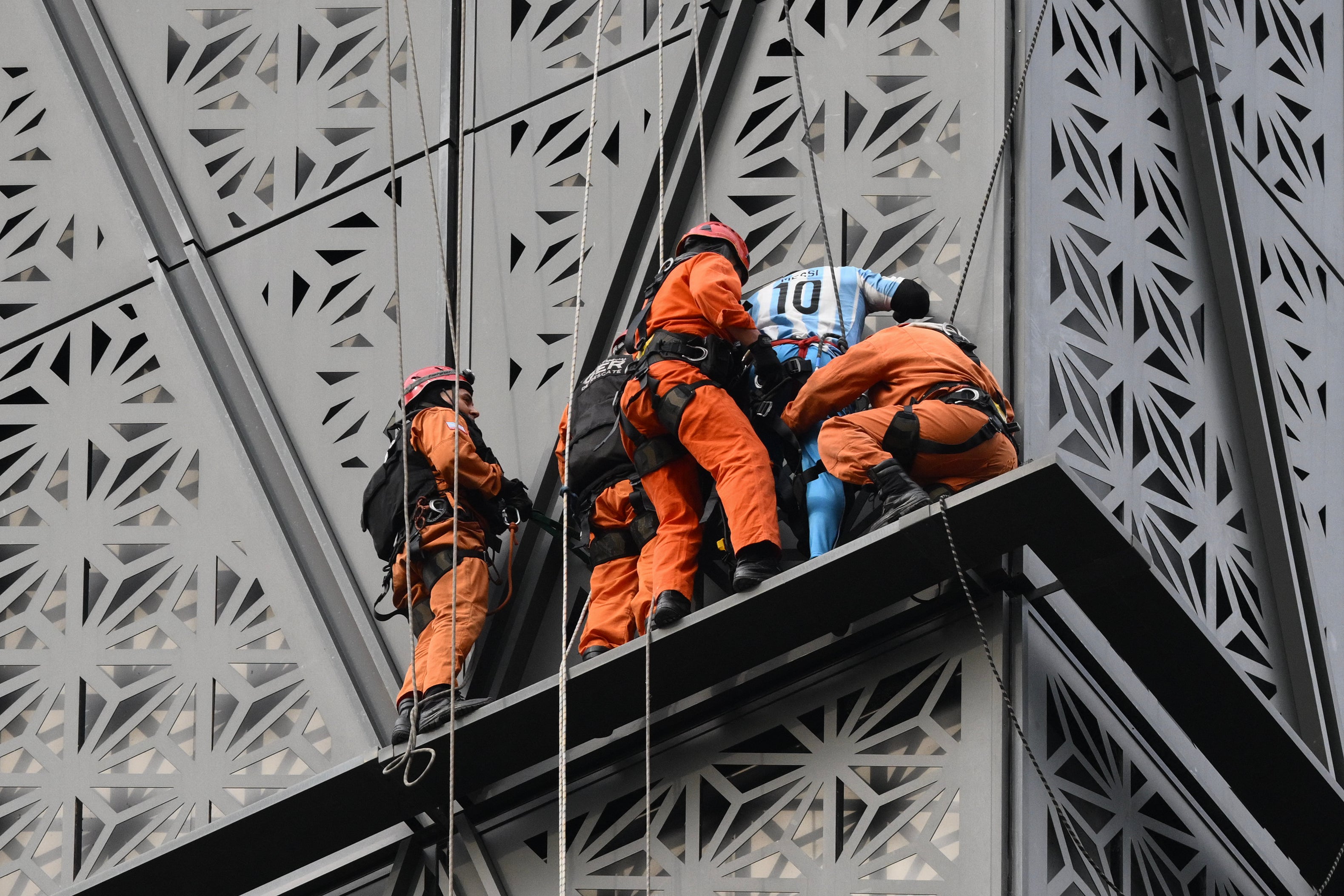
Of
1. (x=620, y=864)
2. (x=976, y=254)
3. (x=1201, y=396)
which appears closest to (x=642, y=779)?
(x=620, y=864)

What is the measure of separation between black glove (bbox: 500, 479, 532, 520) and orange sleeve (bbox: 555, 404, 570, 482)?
0.23 metres

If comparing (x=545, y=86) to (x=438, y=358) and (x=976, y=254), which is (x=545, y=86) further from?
(x=976, y=254)

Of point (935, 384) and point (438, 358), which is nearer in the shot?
point (935, 384)

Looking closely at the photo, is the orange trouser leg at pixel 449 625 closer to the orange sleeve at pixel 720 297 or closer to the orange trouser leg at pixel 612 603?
the orange trouser leg at pixel 612 603

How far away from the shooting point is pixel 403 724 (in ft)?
35.4

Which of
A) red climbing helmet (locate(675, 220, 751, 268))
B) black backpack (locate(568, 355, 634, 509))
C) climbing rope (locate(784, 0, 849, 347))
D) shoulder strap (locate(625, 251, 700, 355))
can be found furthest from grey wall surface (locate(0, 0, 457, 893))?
climbing rope (locate(784, 0, 849, 347))

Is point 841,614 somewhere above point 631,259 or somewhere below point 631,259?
below

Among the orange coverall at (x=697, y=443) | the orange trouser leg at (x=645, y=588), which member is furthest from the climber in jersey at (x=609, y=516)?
the orange coverall at (x=697, y=443)

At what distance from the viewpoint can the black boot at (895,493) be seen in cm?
989

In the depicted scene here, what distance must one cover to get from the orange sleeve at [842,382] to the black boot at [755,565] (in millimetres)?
782

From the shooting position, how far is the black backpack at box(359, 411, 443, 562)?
11.4 metres

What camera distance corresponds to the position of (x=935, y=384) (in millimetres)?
10406

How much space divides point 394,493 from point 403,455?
0.72ft

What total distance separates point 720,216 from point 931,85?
137 centimetres
